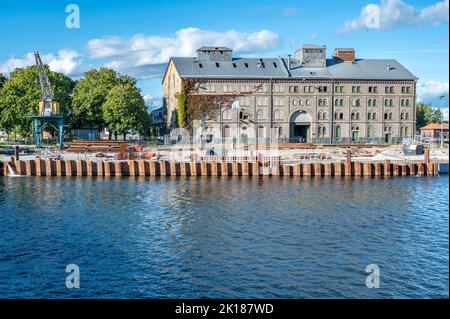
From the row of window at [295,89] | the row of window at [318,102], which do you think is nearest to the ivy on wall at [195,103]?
the row of window at [295,89]

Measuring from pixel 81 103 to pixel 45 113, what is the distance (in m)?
12.9

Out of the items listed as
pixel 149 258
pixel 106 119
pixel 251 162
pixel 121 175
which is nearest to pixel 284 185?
pixel 251 162

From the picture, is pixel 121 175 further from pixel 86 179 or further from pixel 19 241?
pixel 19 241

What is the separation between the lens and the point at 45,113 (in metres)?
75.1

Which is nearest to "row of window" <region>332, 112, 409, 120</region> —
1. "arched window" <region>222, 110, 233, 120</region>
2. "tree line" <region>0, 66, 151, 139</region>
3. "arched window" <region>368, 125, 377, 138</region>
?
"arched window" <region>368, 125, 377, 138</region>

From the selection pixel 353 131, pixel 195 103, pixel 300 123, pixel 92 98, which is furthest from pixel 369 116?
pixel 92 98

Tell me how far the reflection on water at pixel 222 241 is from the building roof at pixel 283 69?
47.7m

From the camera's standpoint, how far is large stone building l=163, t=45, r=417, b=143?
291 feet

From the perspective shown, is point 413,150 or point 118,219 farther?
point 413,150

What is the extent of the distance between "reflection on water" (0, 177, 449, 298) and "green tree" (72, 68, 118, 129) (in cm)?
4384

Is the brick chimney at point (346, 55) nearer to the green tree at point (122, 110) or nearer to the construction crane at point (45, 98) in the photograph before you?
the green tree at point (122, 110)

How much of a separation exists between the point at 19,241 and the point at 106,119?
60.2 metres

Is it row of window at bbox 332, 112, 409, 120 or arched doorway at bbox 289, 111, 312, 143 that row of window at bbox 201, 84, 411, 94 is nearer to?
row of window at bbox 332, 112, 409, 120
